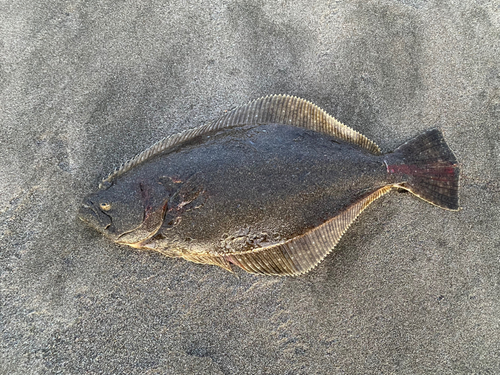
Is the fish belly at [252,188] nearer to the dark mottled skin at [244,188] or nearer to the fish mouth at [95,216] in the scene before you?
the dark mottled skin at [244,188]

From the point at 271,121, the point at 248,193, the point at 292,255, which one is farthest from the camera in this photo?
the point at 271,121

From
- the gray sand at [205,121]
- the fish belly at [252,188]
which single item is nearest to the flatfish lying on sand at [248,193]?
the fish belly at [252,188]

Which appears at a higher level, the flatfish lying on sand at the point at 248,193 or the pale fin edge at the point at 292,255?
the flatfish lying on sand at the point at 248,193

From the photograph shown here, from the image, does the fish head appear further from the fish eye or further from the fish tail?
the fish tail

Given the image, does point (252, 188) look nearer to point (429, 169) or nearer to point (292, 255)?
point (292, 255)

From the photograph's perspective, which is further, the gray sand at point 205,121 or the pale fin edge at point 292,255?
the gray sand at point 205,121

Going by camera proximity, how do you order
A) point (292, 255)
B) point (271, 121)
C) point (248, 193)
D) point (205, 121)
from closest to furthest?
point (248, 193) → point (292, 255) → point (271, 121) → point (205, 121)

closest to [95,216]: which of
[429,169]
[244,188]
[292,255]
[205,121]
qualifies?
[244,188]
